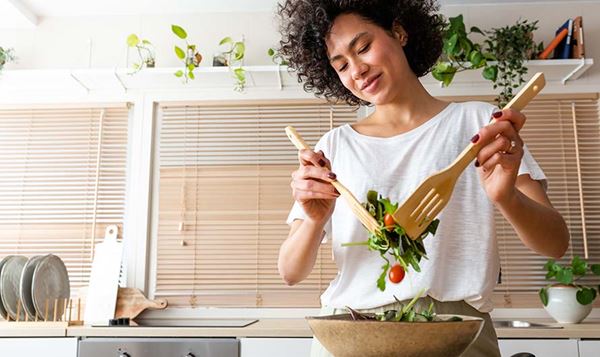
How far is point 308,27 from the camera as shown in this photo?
1094 mm

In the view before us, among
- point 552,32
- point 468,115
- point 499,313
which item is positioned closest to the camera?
point 468,115

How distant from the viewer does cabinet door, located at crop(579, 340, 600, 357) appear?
6.66 ft

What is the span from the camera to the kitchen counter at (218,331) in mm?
2047

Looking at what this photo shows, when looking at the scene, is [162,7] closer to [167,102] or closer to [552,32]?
[167,102]

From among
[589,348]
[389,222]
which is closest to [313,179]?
[389,222]

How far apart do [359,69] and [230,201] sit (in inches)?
72.4

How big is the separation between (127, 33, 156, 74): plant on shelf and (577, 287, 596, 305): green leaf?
2105mm

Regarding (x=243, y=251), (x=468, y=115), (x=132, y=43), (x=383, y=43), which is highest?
(x=132, y=43)

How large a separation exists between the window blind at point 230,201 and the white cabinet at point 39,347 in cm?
59

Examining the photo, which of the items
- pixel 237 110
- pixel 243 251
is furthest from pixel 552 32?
pixel 243 251

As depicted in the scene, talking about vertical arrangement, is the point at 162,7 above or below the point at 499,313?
above

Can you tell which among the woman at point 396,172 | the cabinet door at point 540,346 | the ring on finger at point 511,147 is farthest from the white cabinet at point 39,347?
the ring on finger at point 511,147

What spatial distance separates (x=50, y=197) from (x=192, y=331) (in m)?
1.19

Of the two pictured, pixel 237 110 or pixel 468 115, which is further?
pixel 237 110
